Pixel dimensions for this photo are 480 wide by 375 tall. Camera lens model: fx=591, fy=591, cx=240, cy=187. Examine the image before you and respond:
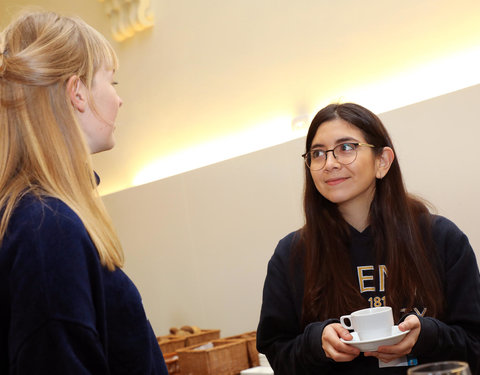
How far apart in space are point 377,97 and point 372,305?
62.7 inches

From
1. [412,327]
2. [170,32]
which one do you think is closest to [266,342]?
[412,327]

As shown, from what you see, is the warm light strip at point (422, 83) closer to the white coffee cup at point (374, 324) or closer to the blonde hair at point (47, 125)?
the white coffee cup at point (374, 324)

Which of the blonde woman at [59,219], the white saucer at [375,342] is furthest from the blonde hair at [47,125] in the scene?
the white saucer at [375,342]

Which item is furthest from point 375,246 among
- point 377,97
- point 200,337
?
point 200,337

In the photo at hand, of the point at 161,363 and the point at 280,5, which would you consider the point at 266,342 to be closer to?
the point at 161,363

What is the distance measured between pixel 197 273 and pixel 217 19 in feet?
5.20

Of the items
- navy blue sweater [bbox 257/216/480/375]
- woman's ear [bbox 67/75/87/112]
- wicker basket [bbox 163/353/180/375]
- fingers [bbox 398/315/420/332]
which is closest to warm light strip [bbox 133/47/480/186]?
navy blue sweater [bbox 257/216/480/375]

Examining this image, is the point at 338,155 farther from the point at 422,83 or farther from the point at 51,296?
the point at 422,83

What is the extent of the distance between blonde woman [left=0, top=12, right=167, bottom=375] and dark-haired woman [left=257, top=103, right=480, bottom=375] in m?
0.56

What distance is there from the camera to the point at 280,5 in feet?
10.8

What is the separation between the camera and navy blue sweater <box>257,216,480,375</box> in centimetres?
138

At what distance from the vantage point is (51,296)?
81 cm

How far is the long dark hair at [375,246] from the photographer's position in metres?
1.47

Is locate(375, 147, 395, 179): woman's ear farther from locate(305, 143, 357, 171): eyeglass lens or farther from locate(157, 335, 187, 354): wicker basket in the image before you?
locate(157, 335, 187, 354): wicker basket
